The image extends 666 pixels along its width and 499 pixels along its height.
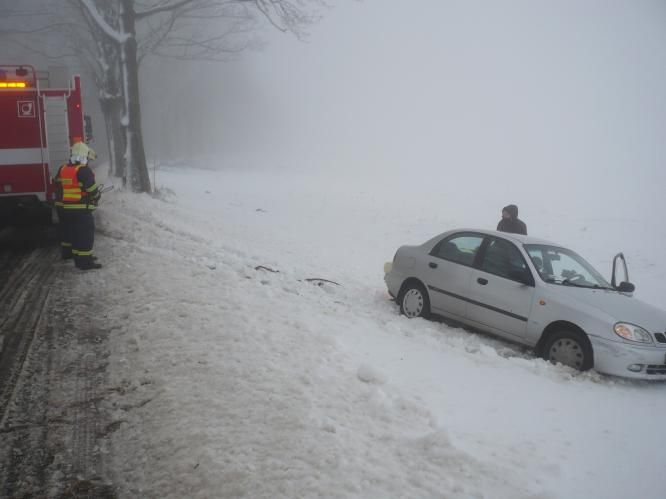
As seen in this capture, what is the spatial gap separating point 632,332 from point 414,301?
298 centimetres

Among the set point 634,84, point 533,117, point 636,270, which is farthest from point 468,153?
point 636,270

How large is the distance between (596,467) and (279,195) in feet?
74.4

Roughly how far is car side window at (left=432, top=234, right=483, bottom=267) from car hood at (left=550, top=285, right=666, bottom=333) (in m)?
1.30

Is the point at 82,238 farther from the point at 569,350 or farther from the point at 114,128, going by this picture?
the point at 114,128

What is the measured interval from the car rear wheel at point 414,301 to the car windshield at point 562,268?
1666 millimetres

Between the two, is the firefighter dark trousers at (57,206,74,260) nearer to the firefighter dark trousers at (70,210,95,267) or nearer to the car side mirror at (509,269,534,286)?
the firefighter dark trousers at (70,210,95,267)

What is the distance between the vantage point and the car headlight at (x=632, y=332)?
5.34m

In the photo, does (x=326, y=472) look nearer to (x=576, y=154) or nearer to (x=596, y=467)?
→ (x=596, y=467)

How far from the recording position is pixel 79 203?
7867 millimetres

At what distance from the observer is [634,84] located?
69500 millimetres

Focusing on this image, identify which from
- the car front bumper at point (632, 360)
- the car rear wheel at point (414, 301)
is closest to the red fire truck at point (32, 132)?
the car rear wheel at point (414, 301)

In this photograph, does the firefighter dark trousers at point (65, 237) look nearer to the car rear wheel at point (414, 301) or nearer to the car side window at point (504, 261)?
the car rear wheel at point (414, 301)

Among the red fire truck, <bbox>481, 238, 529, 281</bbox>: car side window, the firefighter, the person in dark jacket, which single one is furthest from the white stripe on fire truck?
the person in dark jacket

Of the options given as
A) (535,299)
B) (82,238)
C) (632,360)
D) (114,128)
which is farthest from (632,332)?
(114,128)
